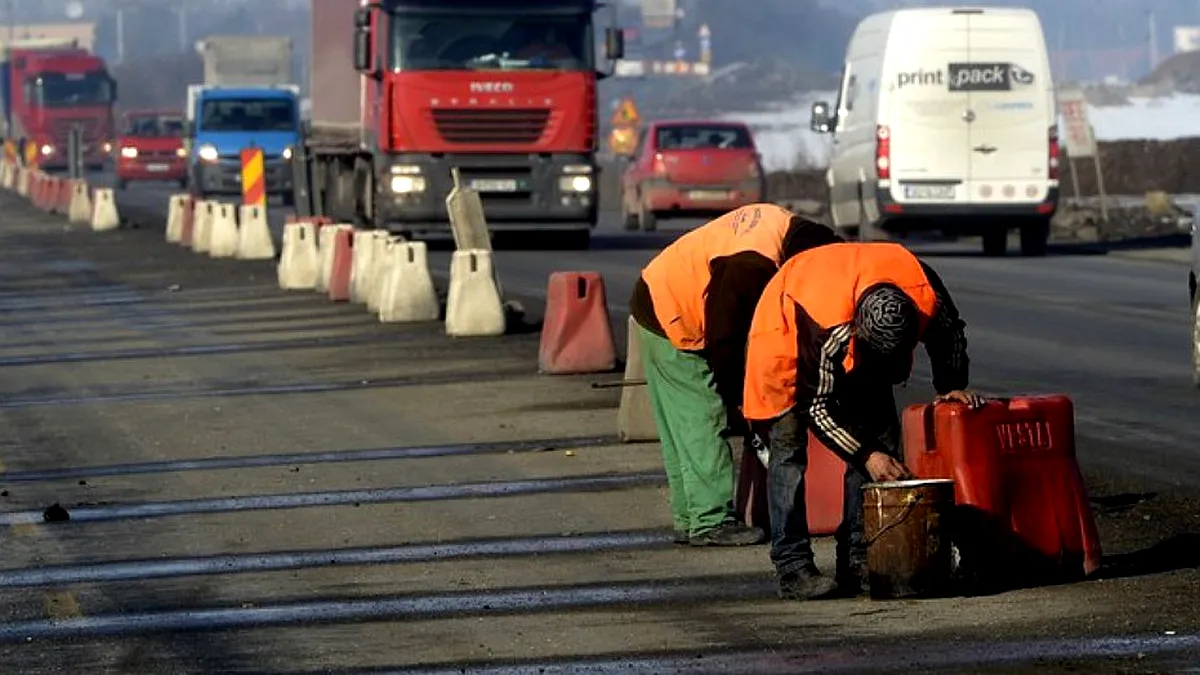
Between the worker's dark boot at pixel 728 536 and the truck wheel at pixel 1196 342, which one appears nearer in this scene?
the worker's dark boot at pixel 728 536

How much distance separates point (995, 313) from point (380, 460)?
9.90 metres

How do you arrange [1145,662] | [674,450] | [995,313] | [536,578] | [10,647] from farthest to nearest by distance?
[995,313], [674,450], [536,578], [10,647], [1145,662]

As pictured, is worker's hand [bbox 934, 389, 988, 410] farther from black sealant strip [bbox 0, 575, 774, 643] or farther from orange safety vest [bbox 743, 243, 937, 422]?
black sealant strip [bbox 0, 575, 774, 643]

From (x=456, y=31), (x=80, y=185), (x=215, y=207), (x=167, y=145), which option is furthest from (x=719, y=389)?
(x=167, y=145)

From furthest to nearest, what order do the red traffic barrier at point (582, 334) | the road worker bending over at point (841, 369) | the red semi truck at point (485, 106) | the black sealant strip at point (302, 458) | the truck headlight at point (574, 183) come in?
1. the truck headlight at point (574, 183)
2. the red semi truck at point (485, 106)
3. the red traffic barrier at point (582, 334)
4. the black sealant strip at point (302, 458)
5. the road worker bending over at point (841, 369)

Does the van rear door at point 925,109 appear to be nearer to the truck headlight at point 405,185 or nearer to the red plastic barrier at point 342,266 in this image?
the truck headlight at point 405,185

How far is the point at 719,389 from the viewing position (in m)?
10.4

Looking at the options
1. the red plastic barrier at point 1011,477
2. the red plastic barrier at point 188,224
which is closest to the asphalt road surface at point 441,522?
the red plastic barrier at point 1011,477

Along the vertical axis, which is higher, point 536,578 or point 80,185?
point 536,578

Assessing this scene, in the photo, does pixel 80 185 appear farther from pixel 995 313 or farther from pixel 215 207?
pixel 995 313

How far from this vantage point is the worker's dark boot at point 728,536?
1043cm

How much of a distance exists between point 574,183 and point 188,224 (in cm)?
674

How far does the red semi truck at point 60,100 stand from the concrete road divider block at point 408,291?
57.6m

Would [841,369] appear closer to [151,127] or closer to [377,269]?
[377,269]
